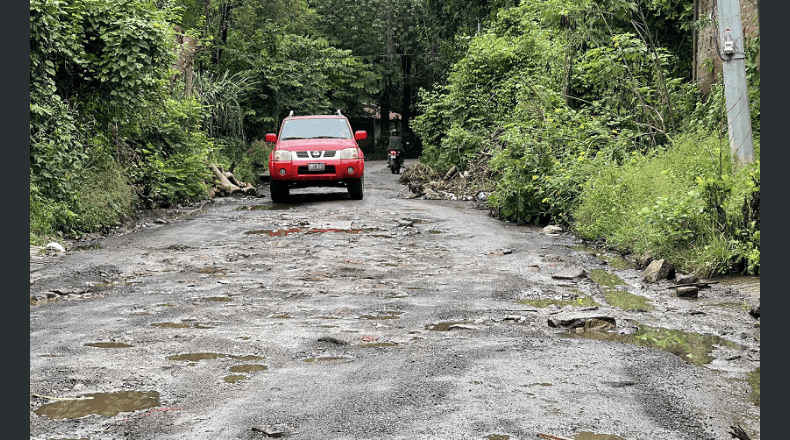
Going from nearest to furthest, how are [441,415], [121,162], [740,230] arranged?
[441,415]
[740,230]
[121,162]

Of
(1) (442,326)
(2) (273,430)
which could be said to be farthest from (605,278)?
(2) (273,430)

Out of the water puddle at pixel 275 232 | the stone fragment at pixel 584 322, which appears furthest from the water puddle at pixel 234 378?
the water puddle at pixel 275 232

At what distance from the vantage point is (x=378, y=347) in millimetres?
5270

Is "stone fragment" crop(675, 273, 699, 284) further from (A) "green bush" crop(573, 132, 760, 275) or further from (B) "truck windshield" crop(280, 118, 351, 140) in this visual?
(B) "truck windshield" crop(280, 118, 351, 140)

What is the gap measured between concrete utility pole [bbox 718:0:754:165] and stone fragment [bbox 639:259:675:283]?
62.4 inches

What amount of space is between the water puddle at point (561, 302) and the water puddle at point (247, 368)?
9.11ft

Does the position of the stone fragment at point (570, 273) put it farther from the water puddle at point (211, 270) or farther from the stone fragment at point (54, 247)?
the stone fragment at point (54, 247)

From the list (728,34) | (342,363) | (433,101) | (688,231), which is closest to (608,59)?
(728,34)

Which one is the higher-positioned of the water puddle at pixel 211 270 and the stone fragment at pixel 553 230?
the stone fragment at pixel 553 230

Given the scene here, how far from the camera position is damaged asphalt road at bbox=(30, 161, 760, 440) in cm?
382

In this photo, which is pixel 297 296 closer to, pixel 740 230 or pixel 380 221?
pixel 740 230

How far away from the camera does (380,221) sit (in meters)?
13.2

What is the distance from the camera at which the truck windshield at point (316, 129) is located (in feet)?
59.5

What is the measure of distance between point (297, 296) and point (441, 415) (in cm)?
347
